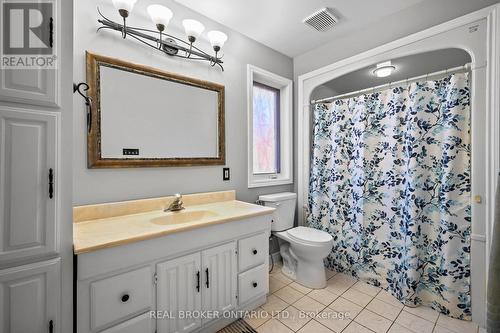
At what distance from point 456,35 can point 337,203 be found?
65.0 inches

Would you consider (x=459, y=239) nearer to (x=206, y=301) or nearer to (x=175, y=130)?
(x=206, y=301)

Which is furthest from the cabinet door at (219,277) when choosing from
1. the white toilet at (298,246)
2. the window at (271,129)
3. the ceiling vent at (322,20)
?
the ceiling vent at (322,20)

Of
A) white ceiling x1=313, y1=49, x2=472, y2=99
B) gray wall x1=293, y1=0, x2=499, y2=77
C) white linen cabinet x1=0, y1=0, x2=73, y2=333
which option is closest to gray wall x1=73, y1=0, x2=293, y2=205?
gray wall x1=293, y1=0, x2=499, y2=77

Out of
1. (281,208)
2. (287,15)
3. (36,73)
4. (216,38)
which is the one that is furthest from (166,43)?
(281,208)

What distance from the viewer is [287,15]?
1.94m

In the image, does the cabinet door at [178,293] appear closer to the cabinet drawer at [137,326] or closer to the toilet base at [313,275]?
the cabinet drawer at [137,326]

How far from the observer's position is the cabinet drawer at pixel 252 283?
157cm

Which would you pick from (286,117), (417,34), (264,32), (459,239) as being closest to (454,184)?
(459,239)

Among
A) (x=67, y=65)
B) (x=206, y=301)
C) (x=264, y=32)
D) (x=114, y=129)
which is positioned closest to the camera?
(x=67, y=65)

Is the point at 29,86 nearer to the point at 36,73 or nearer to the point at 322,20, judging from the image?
the point at 36,73

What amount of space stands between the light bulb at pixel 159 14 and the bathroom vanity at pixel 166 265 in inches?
50.3

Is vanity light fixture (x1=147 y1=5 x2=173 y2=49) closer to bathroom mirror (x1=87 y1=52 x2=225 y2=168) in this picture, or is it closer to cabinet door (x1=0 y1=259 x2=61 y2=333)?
bathroom mirror (x1=87 y1=52 x2=225 y2=168)

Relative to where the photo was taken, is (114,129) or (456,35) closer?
(114,129)

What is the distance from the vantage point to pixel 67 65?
36.2 inches
